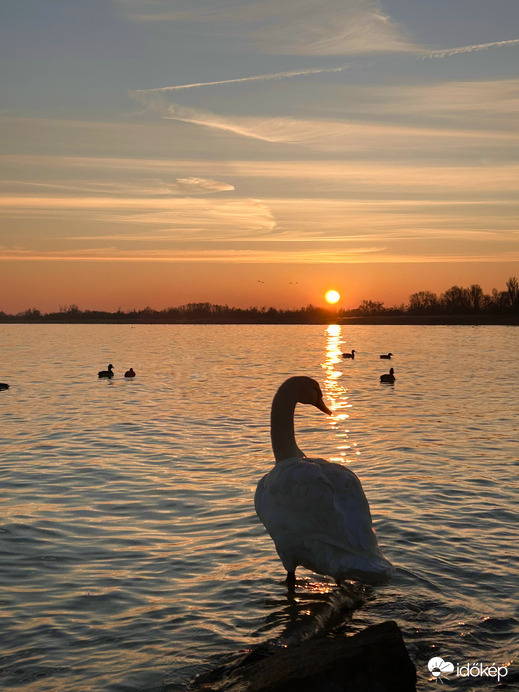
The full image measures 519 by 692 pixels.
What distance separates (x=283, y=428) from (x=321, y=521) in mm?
1719

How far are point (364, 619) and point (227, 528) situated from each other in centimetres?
322

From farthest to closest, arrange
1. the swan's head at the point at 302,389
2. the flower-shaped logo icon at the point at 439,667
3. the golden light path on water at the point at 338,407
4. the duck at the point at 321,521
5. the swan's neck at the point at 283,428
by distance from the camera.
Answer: the golden light path on water at the point at 338,407 → the swan's head at the point at 302,389 → the swan's neck at the point at 283,428 → the duck at the point at 321,521 → the flower-shaped logo icon at the point at 439,667

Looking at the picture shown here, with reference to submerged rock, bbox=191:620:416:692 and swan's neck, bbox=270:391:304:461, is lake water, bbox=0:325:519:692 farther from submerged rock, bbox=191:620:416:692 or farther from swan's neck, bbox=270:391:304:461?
swan's neck, bbox=270:391:304:461

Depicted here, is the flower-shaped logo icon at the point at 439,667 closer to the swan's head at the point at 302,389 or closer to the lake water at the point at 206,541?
the lake water at the point at 206,541

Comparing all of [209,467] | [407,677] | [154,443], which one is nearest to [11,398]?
[154,443]

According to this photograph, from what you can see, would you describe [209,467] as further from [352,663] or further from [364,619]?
[352,663]

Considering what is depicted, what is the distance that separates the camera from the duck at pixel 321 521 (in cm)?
639

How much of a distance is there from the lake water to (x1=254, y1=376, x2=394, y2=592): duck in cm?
55

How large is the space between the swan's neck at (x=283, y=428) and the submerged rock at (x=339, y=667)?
3.19 m

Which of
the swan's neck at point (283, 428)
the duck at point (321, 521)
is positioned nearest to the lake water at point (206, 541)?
the duck at point (321, 521)

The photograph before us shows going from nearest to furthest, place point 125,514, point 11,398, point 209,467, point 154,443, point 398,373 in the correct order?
point 125,514 < point 209,467 < point 154,443 < point 11,398 < point 398,373

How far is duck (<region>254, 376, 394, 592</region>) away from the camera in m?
6.39

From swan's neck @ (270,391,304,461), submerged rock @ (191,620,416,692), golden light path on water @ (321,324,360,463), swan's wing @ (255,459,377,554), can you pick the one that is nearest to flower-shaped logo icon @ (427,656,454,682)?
submerged rock @ (191,620,416,692)

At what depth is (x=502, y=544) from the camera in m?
8.70
